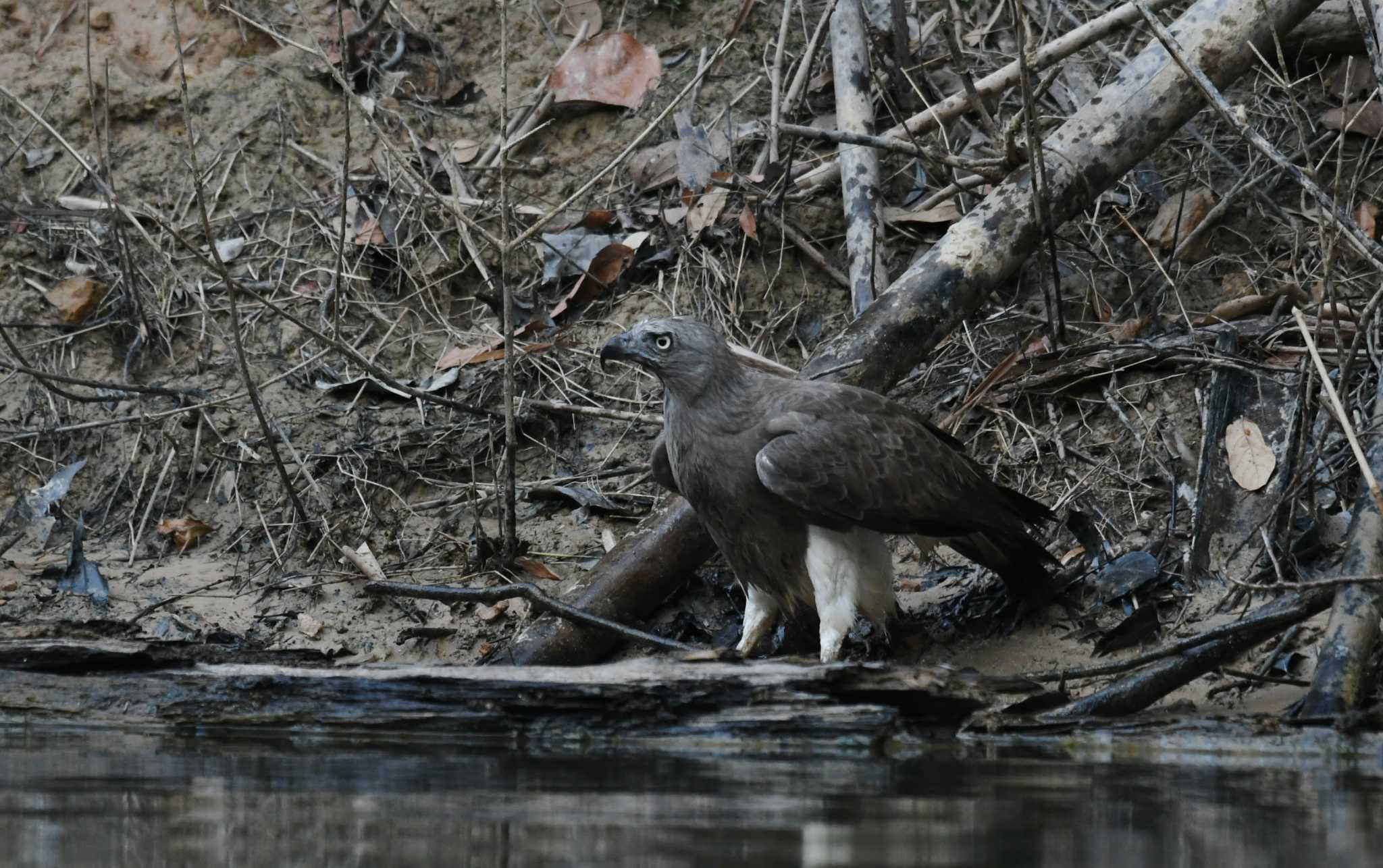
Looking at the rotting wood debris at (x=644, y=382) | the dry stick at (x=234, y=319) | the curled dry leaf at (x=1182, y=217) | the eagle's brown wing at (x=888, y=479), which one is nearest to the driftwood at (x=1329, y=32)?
the rotting wood debris at (x=644, y=382)

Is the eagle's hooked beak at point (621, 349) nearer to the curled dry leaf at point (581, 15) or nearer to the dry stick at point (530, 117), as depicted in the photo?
the dry stick at point (530, 117)

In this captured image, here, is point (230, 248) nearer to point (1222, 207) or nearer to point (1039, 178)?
point (1039, 178)

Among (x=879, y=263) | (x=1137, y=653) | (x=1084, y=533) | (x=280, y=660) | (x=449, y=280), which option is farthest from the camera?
(x=449, y=280)

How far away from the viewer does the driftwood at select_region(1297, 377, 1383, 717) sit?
4.06 m

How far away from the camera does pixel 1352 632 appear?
163 inches

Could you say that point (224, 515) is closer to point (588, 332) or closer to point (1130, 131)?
point (588, 332)

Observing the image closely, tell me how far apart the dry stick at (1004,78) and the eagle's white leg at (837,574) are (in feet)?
Answer: 7.60

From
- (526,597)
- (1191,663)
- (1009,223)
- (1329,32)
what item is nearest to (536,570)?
(526,597)

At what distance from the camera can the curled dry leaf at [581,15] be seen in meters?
9.21

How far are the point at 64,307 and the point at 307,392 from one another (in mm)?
1606

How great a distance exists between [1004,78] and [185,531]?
466cm

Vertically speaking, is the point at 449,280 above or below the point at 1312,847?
above

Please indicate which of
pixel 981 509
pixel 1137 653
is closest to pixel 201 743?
pixel 981 509

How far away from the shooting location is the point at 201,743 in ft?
13.9
